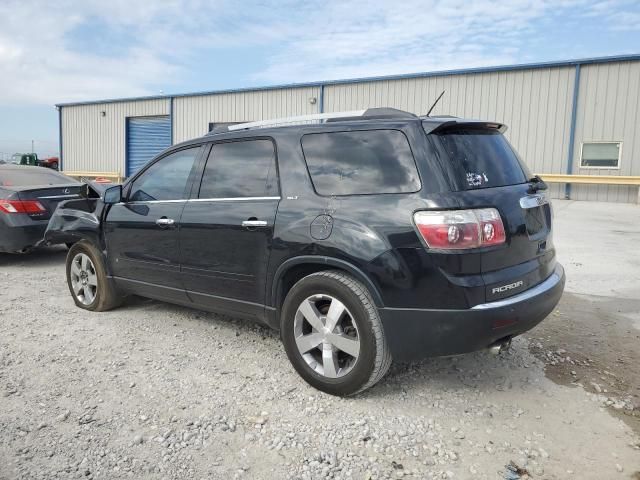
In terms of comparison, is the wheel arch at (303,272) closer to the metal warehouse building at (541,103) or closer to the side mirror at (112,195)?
the side mirror at (112,195)

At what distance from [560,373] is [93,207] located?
14.4ft

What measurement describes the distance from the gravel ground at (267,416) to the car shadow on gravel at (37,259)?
3.47 metres

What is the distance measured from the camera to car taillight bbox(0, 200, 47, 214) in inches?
281

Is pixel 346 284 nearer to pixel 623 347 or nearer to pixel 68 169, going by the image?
pixel 623 347

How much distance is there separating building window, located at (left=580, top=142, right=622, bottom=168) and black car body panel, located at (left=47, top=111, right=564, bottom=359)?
1453cm

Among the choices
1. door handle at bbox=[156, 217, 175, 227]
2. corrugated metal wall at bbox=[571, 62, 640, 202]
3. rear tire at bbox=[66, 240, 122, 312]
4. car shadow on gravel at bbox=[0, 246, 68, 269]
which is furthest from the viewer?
corrugated metal wall at bbox=[571, 62, 640, 202]

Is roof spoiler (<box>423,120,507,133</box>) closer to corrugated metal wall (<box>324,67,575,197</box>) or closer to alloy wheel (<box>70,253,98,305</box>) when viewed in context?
alloy wheel (<box>70,253,98,305</box>)

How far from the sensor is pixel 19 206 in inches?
282

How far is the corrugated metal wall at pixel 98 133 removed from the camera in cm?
2552

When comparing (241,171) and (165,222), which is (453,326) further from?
(165,222)

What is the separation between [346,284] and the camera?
3160 millimetres

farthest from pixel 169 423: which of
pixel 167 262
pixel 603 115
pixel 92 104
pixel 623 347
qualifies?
pixel 92 104

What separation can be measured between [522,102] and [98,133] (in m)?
20.7

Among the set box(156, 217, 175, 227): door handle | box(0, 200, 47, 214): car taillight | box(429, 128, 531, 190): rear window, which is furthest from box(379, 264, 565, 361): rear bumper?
box(0, 200, 47, 214): car taillight
